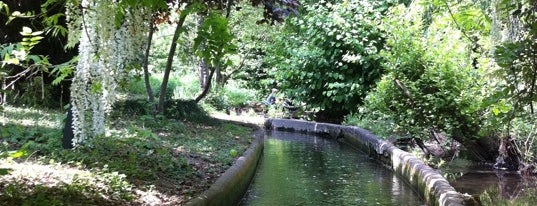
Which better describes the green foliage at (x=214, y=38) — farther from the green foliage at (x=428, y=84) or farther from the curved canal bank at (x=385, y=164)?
the green foliage at (x=428, y=84)

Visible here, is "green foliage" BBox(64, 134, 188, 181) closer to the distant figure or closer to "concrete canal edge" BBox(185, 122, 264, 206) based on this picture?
"concrete canal edge" BBox(185, 122, 264, 206)

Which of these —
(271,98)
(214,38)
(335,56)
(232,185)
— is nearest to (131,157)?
(232,185)

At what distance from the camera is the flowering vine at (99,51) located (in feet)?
16.8

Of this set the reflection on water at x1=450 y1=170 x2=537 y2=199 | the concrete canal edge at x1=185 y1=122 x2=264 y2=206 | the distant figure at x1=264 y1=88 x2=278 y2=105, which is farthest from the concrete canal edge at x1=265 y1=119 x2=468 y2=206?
the distant figure at x1=264 y1=88 x2=278 y2=105

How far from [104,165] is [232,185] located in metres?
1.81

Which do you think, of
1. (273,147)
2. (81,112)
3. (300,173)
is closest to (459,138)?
(300,173)

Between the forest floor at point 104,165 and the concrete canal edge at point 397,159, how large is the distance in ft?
9.45

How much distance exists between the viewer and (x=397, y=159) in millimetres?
10430

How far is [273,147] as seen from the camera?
14070mm

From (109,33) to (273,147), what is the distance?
365 inches

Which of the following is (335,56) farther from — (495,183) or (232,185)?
(232,185)

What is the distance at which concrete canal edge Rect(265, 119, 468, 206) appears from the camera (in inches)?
280

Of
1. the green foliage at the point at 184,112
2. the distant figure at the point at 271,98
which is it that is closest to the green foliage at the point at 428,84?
the green foliage at the point at 184,112

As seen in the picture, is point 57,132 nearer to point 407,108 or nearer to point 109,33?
point 109,33
